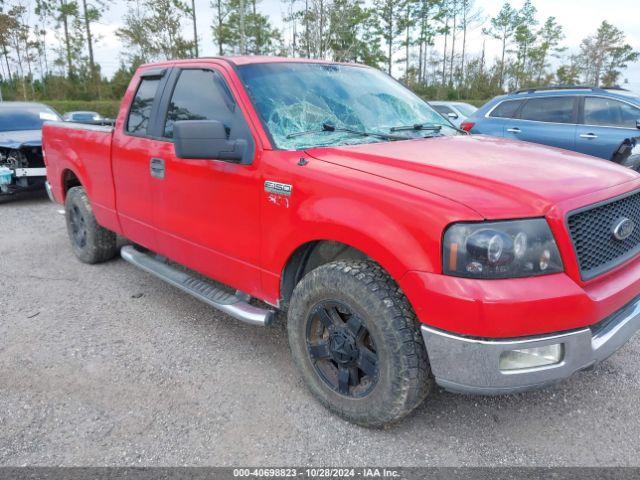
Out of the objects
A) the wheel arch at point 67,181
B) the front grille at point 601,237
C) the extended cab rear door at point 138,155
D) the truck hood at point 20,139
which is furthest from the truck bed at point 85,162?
the front grille at point 601,237

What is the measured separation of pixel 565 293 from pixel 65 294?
414cm

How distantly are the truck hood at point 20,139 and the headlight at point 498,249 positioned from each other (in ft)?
27.3

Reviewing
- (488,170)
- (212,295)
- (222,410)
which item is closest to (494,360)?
(488,170)

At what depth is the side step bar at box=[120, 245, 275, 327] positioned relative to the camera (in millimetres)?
3122

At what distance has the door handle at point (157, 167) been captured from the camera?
3.71 m

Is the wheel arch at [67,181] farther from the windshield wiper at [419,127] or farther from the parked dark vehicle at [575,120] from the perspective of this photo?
the parked dark vehicle at [575,120]

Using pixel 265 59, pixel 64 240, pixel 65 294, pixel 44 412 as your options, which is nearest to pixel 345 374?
pixel 44 412

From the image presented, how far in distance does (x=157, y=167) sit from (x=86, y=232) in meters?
1.96

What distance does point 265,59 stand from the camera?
3.52 meters

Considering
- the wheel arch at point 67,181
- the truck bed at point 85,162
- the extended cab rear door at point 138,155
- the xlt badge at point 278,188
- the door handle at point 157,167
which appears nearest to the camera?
the xlt badge at point 278,188

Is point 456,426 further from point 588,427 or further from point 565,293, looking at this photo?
point 565,293

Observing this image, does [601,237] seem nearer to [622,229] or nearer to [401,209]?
[622,229]

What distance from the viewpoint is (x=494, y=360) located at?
2.15 meters

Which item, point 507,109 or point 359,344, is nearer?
point 359,344
